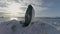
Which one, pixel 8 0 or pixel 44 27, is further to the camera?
pixel 8 0

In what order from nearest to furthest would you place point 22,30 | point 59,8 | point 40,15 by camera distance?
point 22,30 < point 40,15 < point 59,8

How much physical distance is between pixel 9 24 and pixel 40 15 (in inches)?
25.9

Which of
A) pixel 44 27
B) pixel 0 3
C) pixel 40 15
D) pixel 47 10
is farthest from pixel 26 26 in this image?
pixel 0 3

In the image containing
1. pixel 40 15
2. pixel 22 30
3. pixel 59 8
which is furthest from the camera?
pixel 59 8

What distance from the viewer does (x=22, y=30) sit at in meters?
1.76

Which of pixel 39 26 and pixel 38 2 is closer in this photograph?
pixel 39 26

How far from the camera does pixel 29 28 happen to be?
1.78 metres

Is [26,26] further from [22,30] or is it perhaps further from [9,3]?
[9,3]

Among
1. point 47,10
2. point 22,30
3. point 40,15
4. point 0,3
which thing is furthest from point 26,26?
point 0,3

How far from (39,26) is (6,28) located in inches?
10.9

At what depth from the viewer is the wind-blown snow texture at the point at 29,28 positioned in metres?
1.77

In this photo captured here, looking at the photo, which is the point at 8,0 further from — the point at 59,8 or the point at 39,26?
the point at 39,26

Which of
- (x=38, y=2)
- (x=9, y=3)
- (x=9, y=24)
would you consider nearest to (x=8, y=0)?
(x=9, y=3)

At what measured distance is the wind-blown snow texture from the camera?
5.80ft
